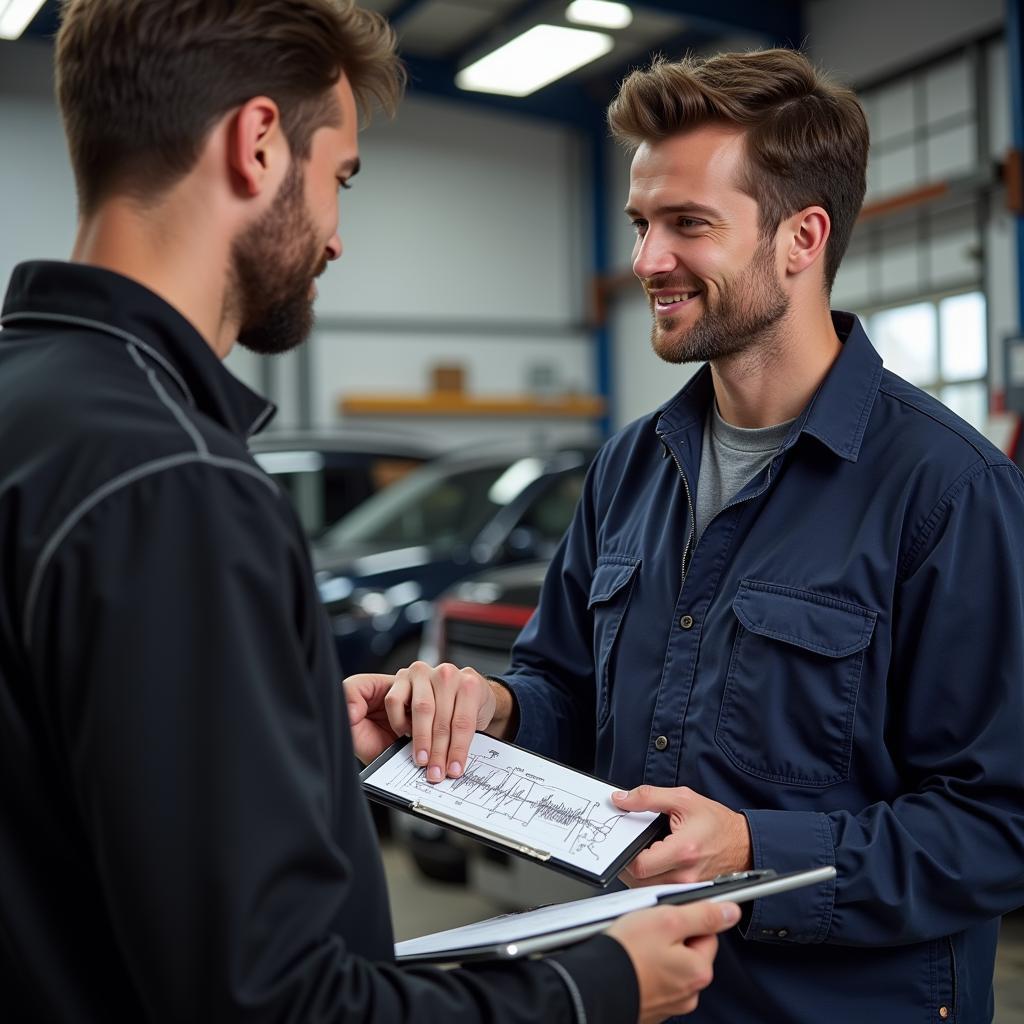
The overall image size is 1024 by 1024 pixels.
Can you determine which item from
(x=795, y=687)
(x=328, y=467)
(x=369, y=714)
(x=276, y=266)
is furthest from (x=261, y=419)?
(x=328, y=467)

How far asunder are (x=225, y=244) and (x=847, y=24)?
1111cm

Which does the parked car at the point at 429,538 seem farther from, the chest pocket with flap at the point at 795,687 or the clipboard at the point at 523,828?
the chest pocket with flap at the point at 795,687

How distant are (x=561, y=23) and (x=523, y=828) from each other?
10.1 meters

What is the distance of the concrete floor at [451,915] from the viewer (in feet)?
11.2

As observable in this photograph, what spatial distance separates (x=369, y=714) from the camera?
1.77m

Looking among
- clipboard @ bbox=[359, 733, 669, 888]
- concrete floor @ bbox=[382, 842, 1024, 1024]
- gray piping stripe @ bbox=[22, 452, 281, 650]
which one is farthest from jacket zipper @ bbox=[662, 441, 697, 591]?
concrete floor @ bbox=[382, 842, 1024, 1024]

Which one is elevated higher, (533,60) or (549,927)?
(533,60)

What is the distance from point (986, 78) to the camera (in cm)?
939

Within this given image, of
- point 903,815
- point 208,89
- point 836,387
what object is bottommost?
point 903,815

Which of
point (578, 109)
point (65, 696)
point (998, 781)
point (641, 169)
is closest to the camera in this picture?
point (65, 696)

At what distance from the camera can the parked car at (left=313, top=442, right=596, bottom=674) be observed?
16.8 feet

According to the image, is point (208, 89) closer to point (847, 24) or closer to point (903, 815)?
point (903, 815)

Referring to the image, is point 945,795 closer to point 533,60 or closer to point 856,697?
point 856,697

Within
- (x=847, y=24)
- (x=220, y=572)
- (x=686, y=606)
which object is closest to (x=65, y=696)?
(x=220, y=572)
